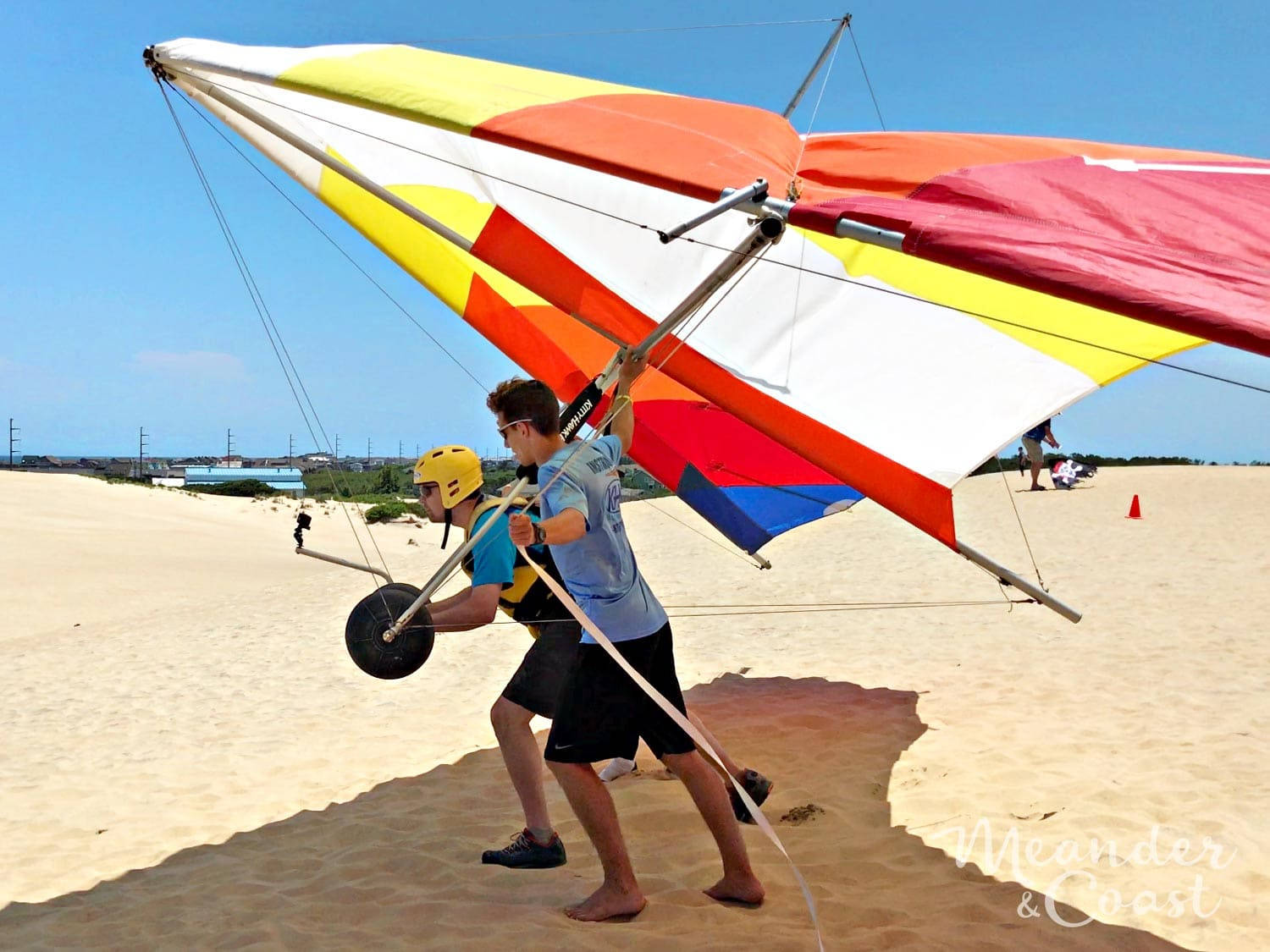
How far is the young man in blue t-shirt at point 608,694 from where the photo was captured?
123 inches

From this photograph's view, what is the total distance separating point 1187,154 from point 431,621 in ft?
12.1

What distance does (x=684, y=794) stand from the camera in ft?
15.4

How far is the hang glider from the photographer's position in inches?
111

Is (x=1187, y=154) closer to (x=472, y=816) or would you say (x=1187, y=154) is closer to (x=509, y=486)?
(x=509, y=486)

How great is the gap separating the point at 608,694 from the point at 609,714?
2.6 inches

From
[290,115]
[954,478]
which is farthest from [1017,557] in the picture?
[290,115]

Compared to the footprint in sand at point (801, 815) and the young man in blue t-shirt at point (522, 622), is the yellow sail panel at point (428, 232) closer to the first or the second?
the young man in blue t-shirt at point (522, 622)

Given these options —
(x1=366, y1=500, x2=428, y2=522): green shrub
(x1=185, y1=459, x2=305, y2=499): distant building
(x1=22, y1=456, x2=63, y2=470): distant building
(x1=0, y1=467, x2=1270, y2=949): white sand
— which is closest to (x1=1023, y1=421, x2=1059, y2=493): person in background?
(x1=0, y1=467, x2=1270, y2=949): white sand

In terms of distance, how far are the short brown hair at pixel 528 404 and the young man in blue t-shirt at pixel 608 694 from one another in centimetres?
13

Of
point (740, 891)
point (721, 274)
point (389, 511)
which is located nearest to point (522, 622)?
point (740, 891)

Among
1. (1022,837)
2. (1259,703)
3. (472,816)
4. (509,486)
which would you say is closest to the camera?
(509,486)

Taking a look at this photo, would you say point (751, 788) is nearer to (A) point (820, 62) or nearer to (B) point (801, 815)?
(B) point (801, 815)

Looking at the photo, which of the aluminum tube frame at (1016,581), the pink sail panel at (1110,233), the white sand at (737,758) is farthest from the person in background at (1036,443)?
the pink sail panel at (1110,233)

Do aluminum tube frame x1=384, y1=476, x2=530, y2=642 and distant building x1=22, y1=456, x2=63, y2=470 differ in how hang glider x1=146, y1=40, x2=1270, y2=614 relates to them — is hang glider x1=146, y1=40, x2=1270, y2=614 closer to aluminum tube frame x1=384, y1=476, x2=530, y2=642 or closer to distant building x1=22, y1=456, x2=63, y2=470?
aluminum tube frame x1=384, y1=476, x2=530, y2=642
